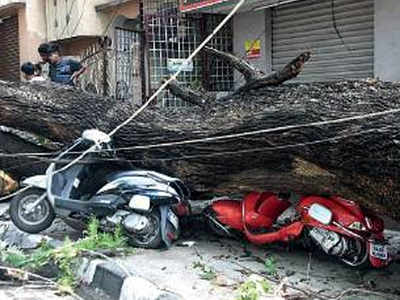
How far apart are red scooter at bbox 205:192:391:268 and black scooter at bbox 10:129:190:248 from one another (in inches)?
29.0

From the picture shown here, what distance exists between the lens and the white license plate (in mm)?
5047

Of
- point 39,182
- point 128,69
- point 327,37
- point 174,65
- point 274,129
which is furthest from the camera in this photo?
point 128,69

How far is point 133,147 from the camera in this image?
20.5 feet

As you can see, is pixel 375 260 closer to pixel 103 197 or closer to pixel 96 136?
pixel 103 197

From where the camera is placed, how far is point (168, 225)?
6051 mm

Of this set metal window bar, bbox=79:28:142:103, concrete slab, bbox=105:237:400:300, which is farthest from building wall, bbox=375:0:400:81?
metal window bar, bbox=79:28:142:103

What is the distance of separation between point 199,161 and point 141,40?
20.6ft

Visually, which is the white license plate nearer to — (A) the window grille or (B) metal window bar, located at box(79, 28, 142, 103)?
(A) the window grille

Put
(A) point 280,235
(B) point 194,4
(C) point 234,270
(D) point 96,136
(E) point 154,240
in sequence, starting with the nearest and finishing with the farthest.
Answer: (C) point 234,270
(A) point 280,235
(E) point 154,240
(D) point 96,136
(B) point 194,4

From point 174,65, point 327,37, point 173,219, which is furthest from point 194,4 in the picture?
point 173,219

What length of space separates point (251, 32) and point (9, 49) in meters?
7.79

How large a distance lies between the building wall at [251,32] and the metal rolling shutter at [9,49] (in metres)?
6.79

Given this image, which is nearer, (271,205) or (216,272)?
(216,272)

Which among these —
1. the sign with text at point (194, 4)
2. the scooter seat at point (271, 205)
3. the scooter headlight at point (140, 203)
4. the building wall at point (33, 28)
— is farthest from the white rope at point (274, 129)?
the building wall at point (33, 28)
